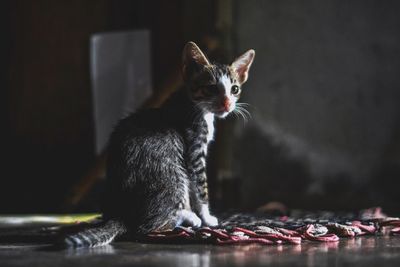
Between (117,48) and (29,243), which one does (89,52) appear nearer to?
(117,48)

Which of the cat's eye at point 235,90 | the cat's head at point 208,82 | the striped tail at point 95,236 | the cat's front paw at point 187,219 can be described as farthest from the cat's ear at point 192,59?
the striped tail at point 95,236

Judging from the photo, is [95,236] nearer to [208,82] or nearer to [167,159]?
[167,159]

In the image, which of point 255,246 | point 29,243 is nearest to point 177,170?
point 255,246

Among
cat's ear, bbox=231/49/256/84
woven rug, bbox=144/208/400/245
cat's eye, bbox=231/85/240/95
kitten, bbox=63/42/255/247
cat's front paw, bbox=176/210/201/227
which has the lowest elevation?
woven rug, bbox=144/208/400/245

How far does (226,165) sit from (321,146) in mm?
713

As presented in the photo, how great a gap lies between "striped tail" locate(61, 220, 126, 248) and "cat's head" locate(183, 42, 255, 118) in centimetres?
68

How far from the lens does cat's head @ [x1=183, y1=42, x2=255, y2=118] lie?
2566 mm

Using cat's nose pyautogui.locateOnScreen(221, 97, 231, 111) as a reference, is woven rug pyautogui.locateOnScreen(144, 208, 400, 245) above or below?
below

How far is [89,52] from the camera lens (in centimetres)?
469

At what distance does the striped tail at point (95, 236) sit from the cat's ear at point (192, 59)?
31.2 inches

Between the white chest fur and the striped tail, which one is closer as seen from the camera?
the striped tail

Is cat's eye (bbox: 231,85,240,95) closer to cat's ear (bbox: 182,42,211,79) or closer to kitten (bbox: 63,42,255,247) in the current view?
kitten (bbox: 63,42,255,247)

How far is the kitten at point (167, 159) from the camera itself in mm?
2281

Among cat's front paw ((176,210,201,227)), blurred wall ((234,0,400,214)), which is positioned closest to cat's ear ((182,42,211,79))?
cat's front paw ((176,210,201,227))
